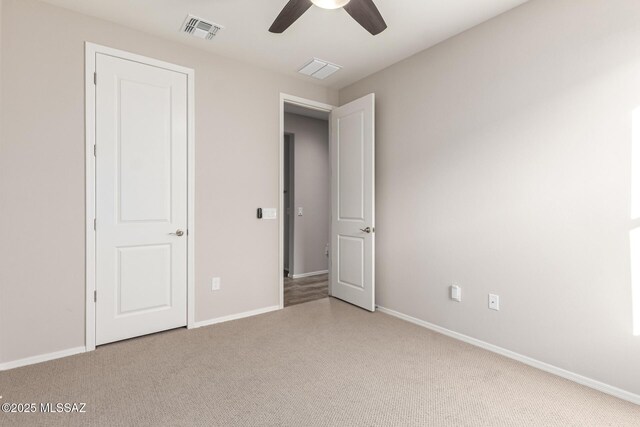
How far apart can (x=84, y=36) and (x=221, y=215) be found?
5.85 feet

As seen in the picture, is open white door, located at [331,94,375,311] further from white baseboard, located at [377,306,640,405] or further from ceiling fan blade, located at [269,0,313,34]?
ceiling fan blade, located at [269,0,313,34]

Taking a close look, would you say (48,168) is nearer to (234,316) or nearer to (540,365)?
(234,316)

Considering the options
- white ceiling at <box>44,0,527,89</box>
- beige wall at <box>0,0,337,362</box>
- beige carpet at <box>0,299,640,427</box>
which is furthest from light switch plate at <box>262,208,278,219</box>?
white ceiling at <box>44,0,527,89</box>

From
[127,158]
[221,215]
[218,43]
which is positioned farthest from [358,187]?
[127,158]

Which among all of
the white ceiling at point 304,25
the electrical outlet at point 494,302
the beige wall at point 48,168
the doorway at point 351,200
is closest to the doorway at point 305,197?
the doorway at point 351,200

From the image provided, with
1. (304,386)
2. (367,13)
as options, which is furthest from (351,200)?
(304,386)

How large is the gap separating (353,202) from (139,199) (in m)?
2.15

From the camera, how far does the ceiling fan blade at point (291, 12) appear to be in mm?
1919

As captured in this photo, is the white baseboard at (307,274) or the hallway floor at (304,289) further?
the white baseboard at (307,274)

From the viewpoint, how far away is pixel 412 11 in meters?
2.45

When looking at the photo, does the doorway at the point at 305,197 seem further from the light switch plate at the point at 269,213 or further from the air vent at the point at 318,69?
the light switch plate at the point at 269,213

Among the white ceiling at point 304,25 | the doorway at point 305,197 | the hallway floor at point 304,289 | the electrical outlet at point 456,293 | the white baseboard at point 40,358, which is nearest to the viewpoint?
the white baseboard at point 40,358

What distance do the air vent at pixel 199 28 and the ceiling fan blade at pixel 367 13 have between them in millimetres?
1271

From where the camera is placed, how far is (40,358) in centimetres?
235
